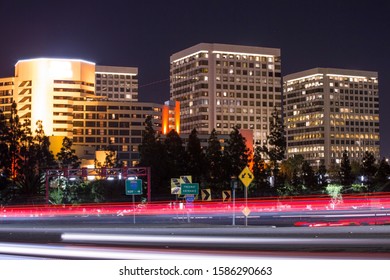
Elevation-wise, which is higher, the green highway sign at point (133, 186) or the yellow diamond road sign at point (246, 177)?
the yellow diamond road sign at point (246, 177)

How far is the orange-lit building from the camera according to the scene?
18350cm

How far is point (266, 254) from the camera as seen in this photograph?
67.9ft

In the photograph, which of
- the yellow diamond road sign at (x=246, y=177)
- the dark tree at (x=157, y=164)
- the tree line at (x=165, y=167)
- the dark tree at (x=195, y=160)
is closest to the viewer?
the yellow diamond road sign at (x=246, y=177)

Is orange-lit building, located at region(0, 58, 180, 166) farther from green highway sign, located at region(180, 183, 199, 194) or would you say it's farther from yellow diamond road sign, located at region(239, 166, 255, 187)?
yellow diamond road sign, located at region(239, 166, 255, 187)

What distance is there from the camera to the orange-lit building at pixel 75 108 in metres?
184

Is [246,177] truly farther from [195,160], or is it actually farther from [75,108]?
[75,108]

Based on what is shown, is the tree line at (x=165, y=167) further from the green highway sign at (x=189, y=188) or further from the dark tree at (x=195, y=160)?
the green highway sign at (x=189, y=188)

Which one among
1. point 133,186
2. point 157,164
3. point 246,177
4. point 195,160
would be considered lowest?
point 133,186

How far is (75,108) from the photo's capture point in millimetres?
185875

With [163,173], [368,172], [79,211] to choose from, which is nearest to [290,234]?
[79,211]

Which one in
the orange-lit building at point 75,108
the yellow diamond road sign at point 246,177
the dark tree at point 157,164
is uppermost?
the orange-lit building at point 75,108

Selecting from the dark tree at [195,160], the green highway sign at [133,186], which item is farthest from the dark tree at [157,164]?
→ the green highway sign at [133,186]

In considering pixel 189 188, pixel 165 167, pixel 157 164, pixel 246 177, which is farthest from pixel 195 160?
pixel 246 177
